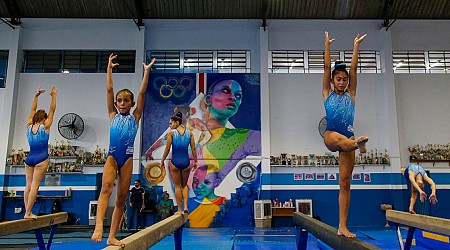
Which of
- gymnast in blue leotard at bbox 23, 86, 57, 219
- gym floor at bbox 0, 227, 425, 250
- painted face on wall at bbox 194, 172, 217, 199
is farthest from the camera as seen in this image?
painted face on wall at bbox 194, 172, 217, 199

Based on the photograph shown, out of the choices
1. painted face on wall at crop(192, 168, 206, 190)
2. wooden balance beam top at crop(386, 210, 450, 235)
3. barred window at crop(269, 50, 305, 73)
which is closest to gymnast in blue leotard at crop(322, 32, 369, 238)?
wooden balance beam top at crop(386, 210, 450, 235)

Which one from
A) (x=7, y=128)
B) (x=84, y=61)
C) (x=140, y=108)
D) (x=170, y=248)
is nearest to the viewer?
(x=140, y=108)

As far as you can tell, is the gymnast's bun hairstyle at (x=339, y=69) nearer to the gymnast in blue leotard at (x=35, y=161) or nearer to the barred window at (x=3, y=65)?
the gymnast in blue leotard at (x=35, y=161)

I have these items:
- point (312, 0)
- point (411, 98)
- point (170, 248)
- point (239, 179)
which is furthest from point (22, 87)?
point (411, 98)

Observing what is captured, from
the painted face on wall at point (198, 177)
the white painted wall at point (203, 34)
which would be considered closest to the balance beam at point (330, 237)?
the painted face on wall at point (198, 177)

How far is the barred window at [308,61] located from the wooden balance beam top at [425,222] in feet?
34.3

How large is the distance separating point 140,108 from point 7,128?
13.4m

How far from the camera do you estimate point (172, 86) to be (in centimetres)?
1642

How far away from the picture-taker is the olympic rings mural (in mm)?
16375

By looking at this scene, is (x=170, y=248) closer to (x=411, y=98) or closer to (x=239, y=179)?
(x=239, y=179)

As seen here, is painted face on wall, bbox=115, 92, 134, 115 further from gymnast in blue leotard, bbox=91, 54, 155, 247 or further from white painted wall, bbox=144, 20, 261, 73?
white painted wall, bbox=144, 20, 261, 73

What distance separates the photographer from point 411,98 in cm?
1628

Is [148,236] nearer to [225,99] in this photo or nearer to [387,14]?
[225,99]

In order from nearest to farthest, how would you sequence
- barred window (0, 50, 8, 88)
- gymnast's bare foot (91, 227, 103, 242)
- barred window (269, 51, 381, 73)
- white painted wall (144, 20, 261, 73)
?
gymnast's bare foot (91, 227, 103, 242) < barred window (0, 50, 8, 88) < barred window (269, 51, 381, 73) < white painted wall (144, 20, 261, 73)
